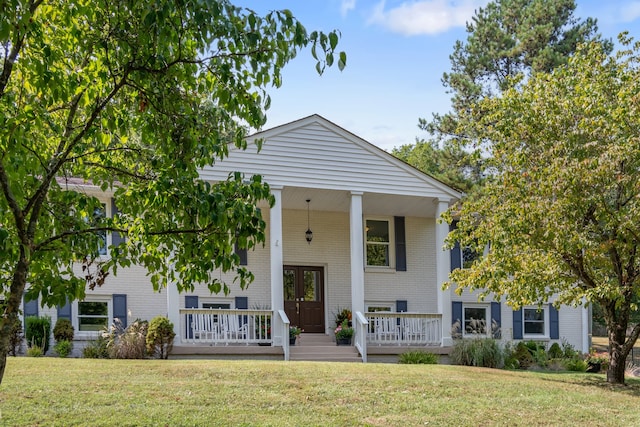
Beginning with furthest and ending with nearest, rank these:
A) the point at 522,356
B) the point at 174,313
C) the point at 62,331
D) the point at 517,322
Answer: the point at 517,322, the point at 522,356, the point at 62,331, the point at 174,313

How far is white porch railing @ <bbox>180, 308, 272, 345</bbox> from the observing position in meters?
15.6

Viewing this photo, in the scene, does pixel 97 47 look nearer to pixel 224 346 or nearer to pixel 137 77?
pixel 137 77

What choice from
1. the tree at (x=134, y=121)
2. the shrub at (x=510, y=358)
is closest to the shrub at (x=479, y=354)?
the shrub at (x=510, y=358)

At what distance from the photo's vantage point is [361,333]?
16.1 metres

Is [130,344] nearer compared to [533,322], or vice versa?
[130,344]

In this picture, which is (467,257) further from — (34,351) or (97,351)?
(34,351)

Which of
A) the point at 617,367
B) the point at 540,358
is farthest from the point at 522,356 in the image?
the point at 617,367

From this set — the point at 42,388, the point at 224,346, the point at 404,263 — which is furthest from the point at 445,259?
the point at 42,388

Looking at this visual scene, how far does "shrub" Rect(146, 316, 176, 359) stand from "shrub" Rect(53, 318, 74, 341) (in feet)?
9.30

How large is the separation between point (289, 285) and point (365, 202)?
3346 millimetres

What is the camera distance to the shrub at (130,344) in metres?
14.6

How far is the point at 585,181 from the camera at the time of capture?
11211 mm

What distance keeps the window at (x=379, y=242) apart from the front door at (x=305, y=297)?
5.41ft

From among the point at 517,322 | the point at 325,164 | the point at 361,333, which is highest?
the point at 325,164
